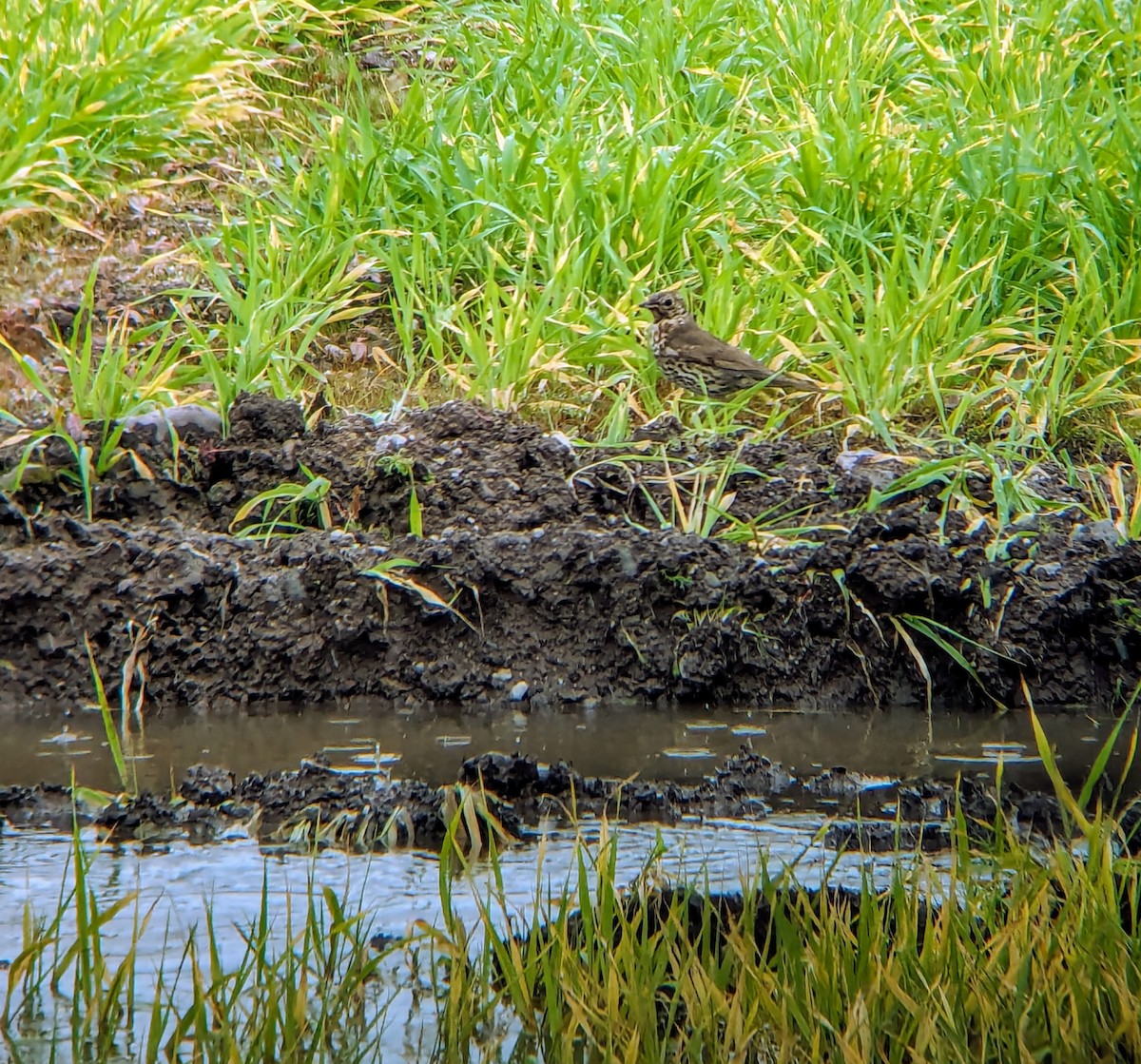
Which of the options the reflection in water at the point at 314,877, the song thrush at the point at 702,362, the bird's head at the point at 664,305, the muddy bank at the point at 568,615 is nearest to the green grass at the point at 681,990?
the reflection in water at the point at 314,877

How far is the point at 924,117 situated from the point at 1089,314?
1978 millimetres

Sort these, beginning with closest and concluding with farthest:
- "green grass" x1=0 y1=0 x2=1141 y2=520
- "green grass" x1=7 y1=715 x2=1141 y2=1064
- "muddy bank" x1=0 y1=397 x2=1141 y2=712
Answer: "green grass" x1=7 y1=715 x2=1141 y2=1064, "muddy bank" x1=0 y1=397 x2=1141 y2=712, "green grass" x1=0 y1=0 x2=1141 y2=520

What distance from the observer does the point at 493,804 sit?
3629mm

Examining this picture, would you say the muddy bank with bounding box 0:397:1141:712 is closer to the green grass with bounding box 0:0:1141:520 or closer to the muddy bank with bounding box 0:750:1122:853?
the green grass with bounding box 0:0:1141:520

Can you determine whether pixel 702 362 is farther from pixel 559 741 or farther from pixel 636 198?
pixel 559 741

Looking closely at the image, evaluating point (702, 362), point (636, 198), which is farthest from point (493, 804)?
point (636, 198)

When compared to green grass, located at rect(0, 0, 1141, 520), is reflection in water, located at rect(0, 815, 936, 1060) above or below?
below

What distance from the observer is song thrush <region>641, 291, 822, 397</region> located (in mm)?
6070

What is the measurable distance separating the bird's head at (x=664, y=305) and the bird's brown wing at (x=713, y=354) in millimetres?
256

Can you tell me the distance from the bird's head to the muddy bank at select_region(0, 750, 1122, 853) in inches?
114

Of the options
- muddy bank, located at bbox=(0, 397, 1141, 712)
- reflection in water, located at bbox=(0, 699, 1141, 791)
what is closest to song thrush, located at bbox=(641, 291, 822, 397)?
muddy bank, located at bbox=(0, 397, 1141, 712)

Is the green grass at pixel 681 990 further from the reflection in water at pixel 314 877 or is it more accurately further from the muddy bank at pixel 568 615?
the muddy bank at pixel 568 615

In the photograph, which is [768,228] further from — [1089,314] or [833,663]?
[833,663]

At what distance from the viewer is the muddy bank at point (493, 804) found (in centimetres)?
351
